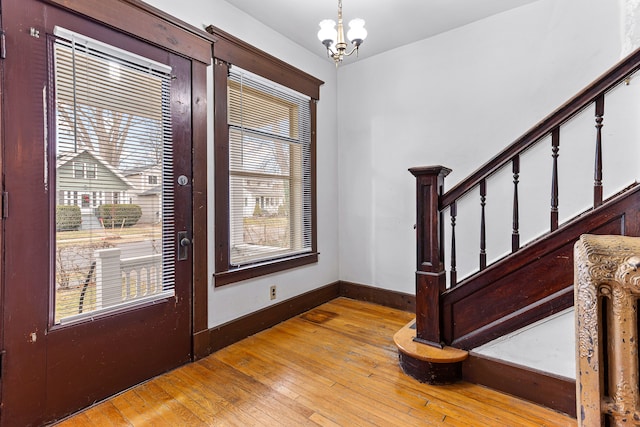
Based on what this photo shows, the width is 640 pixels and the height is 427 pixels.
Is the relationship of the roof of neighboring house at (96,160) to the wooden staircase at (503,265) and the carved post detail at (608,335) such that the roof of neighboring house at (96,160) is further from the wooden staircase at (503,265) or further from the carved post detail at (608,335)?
the carved post detail at (608,335)

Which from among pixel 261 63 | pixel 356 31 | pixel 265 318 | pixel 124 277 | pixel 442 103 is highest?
pixel 261 63

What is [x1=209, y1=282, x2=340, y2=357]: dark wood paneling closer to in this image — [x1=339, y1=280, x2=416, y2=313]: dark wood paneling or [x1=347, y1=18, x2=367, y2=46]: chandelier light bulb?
[x1=339, y1=280, x2=416, y2=313]: dark wood paneling

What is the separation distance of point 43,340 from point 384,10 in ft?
10.8

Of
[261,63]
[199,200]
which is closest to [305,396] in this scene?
[199,200]

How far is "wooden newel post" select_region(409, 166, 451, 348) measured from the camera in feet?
6.58

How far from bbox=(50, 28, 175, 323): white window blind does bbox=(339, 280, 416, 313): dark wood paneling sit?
6.94ft

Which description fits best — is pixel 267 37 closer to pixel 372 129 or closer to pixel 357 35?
pixel 357 35

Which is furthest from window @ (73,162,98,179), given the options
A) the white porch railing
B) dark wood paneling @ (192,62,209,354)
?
dark wood paneling @ (192,62,209,354)

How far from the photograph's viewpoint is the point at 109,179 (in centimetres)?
185

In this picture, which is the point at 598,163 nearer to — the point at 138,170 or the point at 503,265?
the point at 503,265

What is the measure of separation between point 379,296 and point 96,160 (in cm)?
285

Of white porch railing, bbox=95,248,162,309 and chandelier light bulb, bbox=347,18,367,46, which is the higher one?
chandelier light bulb, bbox=347,18,367,46

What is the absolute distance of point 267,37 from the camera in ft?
9.34

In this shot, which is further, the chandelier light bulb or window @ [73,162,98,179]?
the chandelier light bulb
